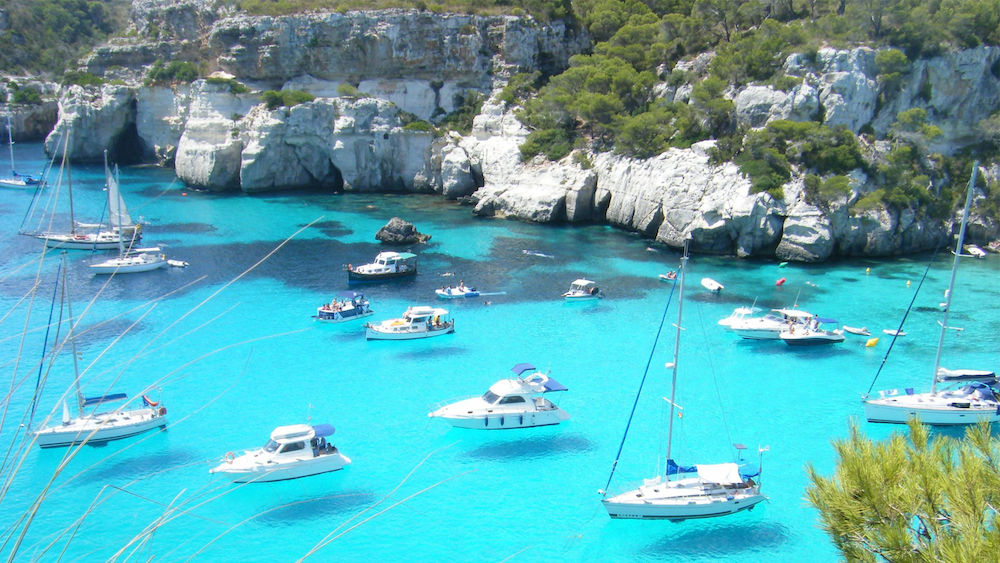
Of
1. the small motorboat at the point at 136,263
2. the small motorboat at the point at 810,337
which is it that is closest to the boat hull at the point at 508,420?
the small motorboat at the point at 810,337

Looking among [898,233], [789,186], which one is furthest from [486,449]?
[898,233]

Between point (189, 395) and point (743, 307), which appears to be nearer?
point (189, 395)

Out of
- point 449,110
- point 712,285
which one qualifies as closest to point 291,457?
point 712,285

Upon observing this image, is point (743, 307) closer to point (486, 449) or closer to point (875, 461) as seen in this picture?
point (486, 449)

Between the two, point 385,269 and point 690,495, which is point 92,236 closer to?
point 385,269

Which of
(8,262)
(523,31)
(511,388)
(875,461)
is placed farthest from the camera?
(523,31)

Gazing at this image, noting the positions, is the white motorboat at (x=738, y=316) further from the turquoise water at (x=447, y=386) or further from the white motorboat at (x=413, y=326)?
the white motorboat at (x=413, y=326)
